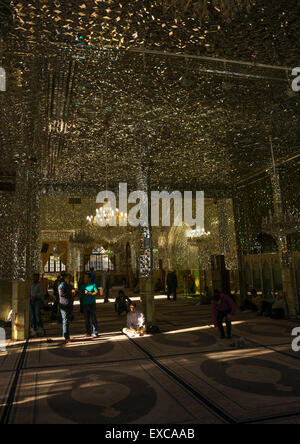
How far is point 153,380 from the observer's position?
11.3 ft

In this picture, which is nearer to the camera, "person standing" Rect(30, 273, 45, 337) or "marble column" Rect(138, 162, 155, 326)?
"person standing" Rect(30, 273, 45, 337)

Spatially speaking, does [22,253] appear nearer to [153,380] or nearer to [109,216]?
[153,380]

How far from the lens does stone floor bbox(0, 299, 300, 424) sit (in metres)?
2.57

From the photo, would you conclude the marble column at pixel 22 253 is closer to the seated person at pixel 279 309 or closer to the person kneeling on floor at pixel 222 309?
the person kneeling on floor at pixel 222 309

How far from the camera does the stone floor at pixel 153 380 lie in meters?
2.57

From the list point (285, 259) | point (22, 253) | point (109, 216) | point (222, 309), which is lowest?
point (222, 309)

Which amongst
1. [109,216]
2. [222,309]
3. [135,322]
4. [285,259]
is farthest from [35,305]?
[285,259]

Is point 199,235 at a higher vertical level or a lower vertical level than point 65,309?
higher

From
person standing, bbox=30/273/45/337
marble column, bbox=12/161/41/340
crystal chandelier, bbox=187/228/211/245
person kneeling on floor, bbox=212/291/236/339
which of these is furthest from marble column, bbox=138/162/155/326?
crystal chandelier, bbox=187/228/211/245

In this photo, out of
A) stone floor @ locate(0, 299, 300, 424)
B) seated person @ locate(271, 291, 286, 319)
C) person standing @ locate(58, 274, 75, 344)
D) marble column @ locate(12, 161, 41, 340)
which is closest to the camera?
stone floor @ locate(0, 299, 300, 424)

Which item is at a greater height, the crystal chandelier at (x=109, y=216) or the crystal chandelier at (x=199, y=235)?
the crystal chandelier at (x=109, y=216)

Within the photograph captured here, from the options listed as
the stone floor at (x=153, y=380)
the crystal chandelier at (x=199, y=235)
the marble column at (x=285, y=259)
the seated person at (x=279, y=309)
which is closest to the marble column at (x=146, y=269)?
the stone floor at (x=153, y=380)

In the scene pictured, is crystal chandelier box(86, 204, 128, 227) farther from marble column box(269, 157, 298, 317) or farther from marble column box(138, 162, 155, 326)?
marble column box(269, 157, 298, 317)
